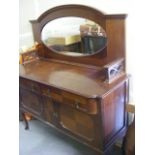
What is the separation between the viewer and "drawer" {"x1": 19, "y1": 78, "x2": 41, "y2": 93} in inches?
68.8

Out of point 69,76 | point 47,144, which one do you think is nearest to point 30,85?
point 69,76

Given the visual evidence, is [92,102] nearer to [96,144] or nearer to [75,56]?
[96,144]

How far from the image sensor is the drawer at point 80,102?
1.35 metres

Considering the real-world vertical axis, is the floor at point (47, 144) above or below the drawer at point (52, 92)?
below

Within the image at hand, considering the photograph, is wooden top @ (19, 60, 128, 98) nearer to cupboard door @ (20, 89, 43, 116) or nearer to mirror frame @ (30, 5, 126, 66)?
mirror frame @ (30, 5, 126, 66)

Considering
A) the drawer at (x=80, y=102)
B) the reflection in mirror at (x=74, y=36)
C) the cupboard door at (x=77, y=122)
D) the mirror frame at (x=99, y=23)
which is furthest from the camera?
the reflection in mirror at (x=74, y=36)

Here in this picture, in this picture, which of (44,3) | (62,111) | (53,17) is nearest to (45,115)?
(62,111)

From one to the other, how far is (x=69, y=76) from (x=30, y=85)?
0.39 m

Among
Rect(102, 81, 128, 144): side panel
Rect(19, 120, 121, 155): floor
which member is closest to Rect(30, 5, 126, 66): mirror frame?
Rect(102, 81, 128, 144): side panel

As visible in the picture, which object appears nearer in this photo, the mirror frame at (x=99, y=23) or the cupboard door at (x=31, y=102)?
the mirror frame at (x=99, y=23)

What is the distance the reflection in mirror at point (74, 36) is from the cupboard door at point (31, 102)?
532 millimetres

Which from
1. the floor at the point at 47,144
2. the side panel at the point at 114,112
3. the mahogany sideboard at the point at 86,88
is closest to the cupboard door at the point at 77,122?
the mahogany sideboard at the point at 86,88

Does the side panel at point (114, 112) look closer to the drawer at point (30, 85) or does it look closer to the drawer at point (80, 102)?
the drawer at point (80, 102)

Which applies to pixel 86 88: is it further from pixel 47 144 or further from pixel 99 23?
pixel 47 144
